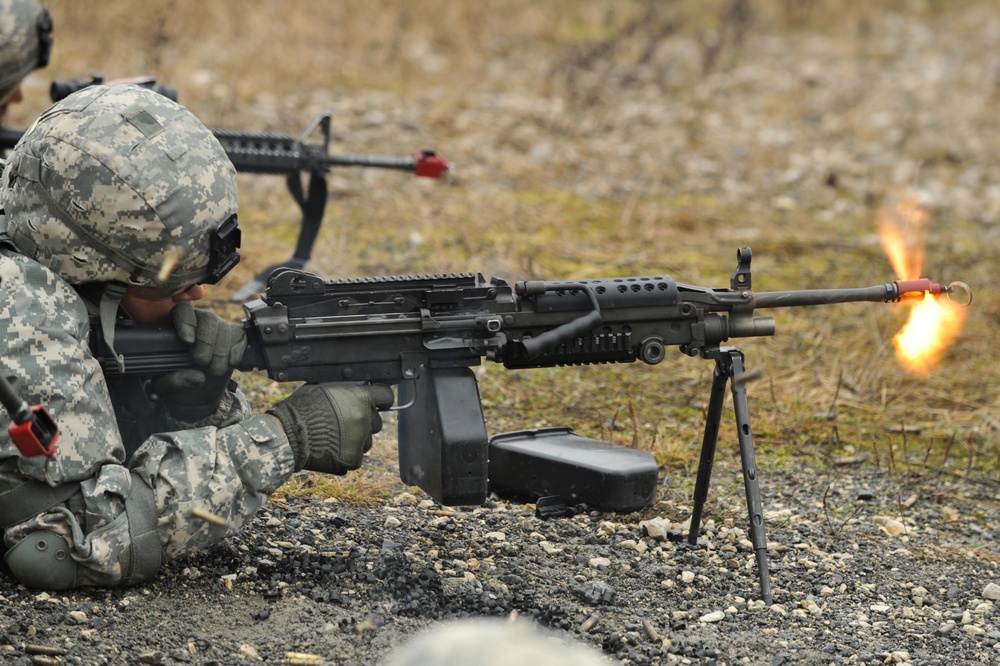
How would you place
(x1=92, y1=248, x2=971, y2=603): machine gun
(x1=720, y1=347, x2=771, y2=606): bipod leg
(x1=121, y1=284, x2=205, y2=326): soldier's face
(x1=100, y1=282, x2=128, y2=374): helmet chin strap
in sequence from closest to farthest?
1. (x1=100, y1=282, x2=128, y2=374): helmet chin strap
2. (x1=121, y1=284, x2=205, y2=326): soldier's face
3. (x1=92, y1=248, x2=971, y2=603): machine gun
4. (x1=720, y1=347, x2=771, y2=606): bipod leg

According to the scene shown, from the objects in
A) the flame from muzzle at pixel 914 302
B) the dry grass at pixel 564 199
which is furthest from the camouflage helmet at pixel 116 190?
the flame from muzzle at pixel 914 302

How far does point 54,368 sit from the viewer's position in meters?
3.38

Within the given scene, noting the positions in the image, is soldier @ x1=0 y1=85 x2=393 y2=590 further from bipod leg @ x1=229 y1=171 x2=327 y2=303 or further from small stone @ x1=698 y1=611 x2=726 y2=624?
bipod leg @ x1=229 y1=171 x2=327 y2=303

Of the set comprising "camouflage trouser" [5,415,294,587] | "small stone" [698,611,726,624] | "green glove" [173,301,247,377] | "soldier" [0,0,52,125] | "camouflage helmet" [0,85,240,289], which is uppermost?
"soldier" [0,0,52,125]

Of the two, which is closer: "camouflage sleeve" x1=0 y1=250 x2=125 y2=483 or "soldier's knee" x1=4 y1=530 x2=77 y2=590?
"camouflage sleeve" x1=0 y1=250 x2=125 y2=483

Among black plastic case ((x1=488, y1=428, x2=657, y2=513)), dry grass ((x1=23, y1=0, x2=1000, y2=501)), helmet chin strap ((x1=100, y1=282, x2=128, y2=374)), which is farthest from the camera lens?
dry grass ((x1=23, y1=0, x2=1000, y2=501))

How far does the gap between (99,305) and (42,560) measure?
0.79 meters

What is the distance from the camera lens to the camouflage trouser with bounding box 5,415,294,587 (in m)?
3.47

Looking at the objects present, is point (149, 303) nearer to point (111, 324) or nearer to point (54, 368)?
point (111, 324)

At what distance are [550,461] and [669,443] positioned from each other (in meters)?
0.99

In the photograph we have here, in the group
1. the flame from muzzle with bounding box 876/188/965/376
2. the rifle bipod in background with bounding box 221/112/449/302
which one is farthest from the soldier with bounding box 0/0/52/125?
the flame from muzzle with bounding box 876/188/965/376

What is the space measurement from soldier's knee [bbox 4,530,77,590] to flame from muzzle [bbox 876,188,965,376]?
3032 millimetres

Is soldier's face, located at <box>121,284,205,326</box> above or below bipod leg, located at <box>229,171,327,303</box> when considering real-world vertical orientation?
below

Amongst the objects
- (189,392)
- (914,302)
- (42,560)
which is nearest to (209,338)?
(189,392)
